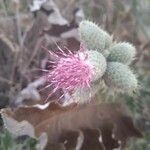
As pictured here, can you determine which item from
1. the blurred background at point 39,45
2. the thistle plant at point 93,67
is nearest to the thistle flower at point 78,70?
the thistle plant at point 93,67

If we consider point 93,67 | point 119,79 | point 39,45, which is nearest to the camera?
point 93,67

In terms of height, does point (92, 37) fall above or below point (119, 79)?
above

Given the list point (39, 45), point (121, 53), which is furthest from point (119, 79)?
point (39, 45)

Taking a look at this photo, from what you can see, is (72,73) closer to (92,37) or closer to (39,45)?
(92,37)

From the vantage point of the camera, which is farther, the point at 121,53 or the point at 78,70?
the point at 121,53

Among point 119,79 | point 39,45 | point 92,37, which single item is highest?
point 92,37

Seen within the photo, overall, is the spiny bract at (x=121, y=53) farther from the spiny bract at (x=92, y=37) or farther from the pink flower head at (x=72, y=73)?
the pink flower head at (x=72, y=73)

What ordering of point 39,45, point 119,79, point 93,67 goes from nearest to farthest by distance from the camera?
1. point 93,67
2. point 119,79
3. point 39,45

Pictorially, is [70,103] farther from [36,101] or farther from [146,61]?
[146,61]
